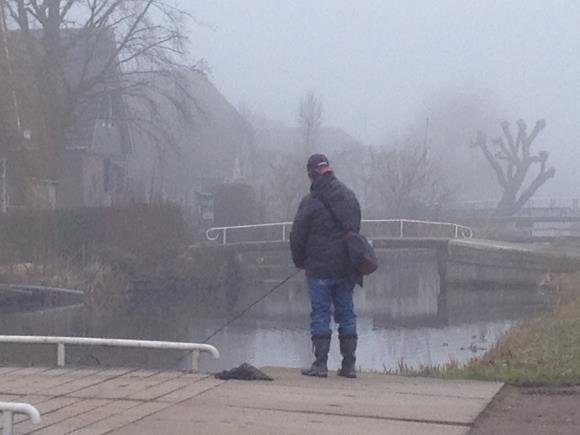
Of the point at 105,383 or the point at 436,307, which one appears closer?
the point at 105,383

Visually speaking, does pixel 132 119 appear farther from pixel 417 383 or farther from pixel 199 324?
pixel 417 383

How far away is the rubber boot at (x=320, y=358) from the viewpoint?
340 inches

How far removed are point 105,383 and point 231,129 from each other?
200 ft

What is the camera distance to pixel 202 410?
22.8ft

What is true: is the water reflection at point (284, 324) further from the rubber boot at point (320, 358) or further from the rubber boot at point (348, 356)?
the rubber boot at point (348, 356)

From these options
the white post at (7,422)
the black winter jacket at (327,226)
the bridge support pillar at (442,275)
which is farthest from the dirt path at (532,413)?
the bridge support pillar at (442,275)

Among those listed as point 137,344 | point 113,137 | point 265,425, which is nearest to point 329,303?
point 137,344

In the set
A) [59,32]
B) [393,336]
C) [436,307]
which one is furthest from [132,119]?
[393,336]

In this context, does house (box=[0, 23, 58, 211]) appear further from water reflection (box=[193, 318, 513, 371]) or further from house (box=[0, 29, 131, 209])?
water reflection (box=[193, 318, 513, 371])

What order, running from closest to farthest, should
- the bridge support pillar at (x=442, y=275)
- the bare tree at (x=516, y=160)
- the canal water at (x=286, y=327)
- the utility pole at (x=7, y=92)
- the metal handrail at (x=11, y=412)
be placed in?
the metal handrail at (x=11, y=412) → the canal water at (x=286, y=327) → the utility pole at (x=7, y=92) → the bridge support pillar at (x=442, y=275) → the bare tree at (x=516, y=160)

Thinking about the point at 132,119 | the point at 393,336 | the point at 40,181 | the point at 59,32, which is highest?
the point at 59,32

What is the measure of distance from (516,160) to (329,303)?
59133 millimetres

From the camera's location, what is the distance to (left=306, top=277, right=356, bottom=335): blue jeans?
8.79 metres

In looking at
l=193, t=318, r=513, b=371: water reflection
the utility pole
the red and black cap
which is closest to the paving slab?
the red and black cap
